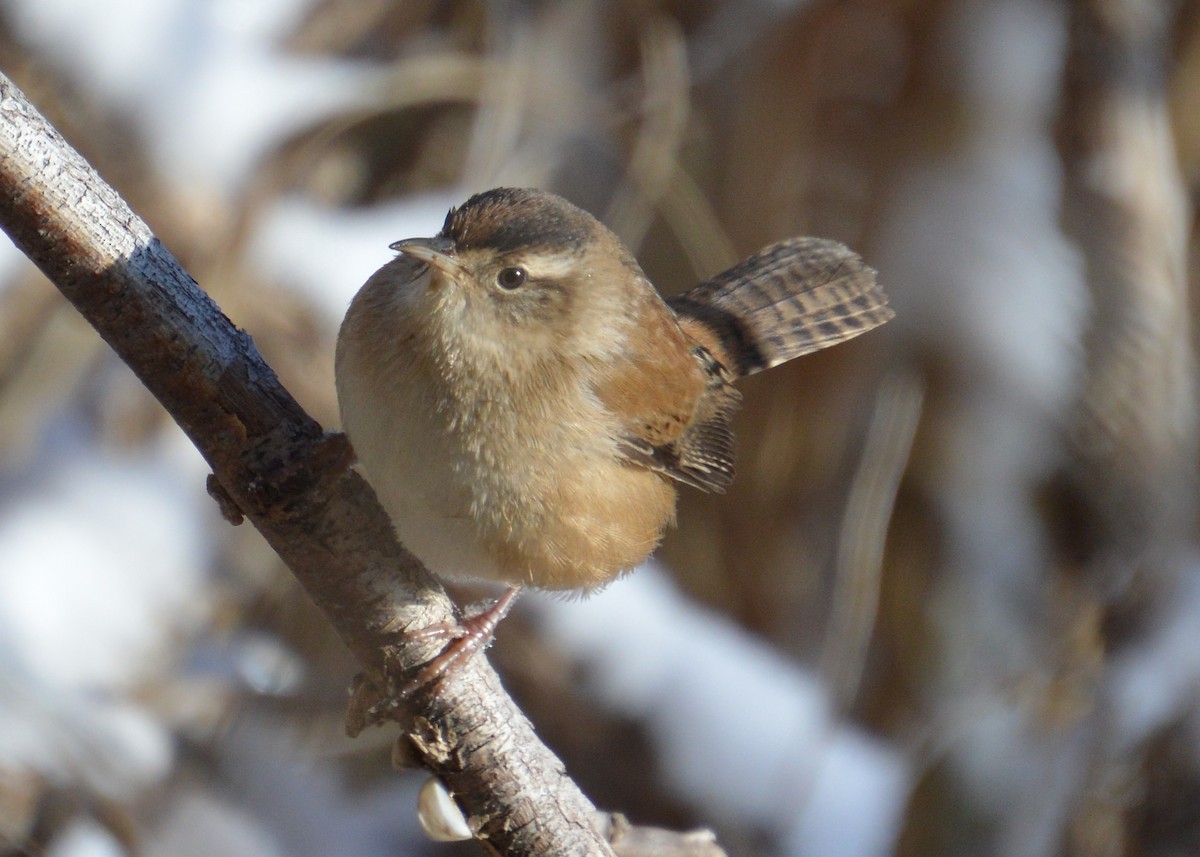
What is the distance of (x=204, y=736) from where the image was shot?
320 cm

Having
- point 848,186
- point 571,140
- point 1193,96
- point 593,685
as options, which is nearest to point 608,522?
point 593,685

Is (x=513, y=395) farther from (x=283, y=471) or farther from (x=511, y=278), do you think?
(x=283, y=471)

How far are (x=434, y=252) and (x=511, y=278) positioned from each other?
15cm

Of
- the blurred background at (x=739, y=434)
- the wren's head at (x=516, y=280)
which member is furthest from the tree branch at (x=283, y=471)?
the blurred background at (x=739, y=434)

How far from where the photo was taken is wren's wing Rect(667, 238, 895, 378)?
8.27 ft

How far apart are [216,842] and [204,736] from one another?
340 mm

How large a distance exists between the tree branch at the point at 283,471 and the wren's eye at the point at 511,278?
14.9 inches

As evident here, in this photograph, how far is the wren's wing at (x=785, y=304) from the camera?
252 centimetres

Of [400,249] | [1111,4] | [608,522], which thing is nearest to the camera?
[400,249]

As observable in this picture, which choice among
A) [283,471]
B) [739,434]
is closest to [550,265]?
[283,471]

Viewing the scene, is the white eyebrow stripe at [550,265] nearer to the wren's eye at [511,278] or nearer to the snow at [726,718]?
the wren's eye at [511,278]

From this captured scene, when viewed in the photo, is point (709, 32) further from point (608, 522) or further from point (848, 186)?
point (608, 522)

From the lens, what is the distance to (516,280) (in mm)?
1778

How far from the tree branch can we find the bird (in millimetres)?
90
